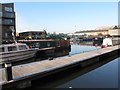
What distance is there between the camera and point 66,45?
73.4 ft

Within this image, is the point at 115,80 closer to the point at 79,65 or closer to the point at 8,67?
the point at 79,65

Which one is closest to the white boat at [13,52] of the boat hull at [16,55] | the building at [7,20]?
the boat hull at [16,55]

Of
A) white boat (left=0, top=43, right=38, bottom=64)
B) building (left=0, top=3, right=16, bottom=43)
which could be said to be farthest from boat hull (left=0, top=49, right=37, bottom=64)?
building (left=0, top=3, right=16, bottom=43)

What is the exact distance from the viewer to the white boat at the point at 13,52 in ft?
33.8

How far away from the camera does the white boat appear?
10305 millimetres

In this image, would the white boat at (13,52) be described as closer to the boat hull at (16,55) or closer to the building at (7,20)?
the boat hull at (16,55)

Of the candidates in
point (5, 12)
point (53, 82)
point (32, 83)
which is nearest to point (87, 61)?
point (53, 82)

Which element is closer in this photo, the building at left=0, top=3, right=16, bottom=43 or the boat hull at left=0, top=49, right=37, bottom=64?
the boat hull at left=0, top=49, right=37, bottom=64

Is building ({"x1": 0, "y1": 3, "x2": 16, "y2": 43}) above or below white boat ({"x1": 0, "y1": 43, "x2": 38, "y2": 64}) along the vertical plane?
above

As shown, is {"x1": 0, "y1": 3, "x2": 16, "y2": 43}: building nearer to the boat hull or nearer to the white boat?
the boat hull

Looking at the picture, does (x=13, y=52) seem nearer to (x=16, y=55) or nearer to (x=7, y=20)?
(x=16, y=55)

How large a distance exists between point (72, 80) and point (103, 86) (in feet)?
6.44

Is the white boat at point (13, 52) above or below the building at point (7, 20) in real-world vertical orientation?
below

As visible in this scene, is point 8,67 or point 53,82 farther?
point 53,82
